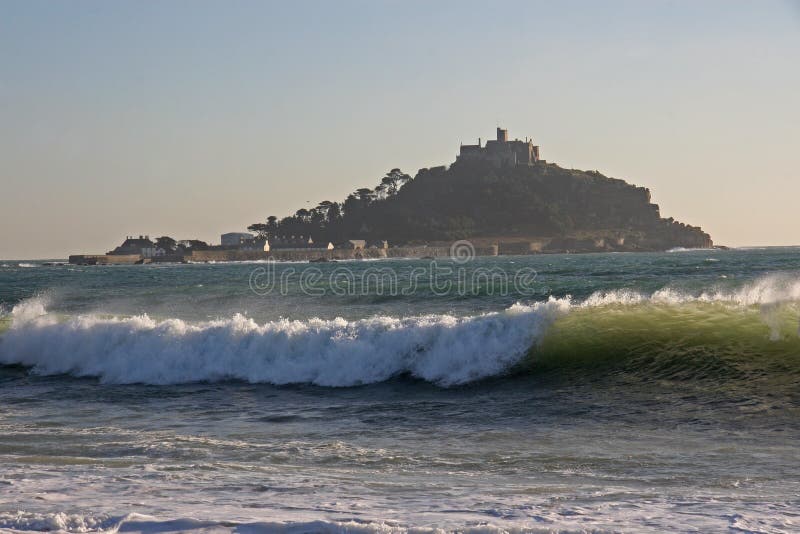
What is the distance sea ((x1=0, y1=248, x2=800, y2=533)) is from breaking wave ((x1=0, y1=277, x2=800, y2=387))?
0.06m

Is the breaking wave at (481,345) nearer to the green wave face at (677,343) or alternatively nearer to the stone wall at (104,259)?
the green wave face at (677,343)

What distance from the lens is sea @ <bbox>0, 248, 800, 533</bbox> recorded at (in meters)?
8.10

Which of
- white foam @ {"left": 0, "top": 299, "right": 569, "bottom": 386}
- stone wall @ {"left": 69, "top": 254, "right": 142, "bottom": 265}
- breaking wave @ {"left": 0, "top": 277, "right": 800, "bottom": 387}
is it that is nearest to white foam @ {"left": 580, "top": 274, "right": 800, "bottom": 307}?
breaking wave @ {"left": 0, "top": 277, "right": 800, "bottom": 387}

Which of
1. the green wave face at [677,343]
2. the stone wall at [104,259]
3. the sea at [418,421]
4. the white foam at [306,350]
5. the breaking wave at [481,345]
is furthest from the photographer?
the stone wall at [104,259]

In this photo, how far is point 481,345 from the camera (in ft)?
60.7

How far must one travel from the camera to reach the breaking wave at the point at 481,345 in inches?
688

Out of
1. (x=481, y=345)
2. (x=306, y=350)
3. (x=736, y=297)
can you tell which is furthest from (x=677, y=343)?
(x=306, y=350)

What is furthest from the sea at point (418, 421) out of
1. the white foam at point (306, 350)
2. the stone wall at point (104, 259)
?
the stone wall at point (104, 259)

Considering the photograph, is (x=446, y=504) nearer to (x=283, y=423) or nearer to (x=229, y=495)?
(x=229, y=495)

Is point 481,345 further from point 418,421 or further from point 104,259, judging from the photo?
point 104,259

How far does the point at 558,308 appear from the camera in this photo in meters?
20.0

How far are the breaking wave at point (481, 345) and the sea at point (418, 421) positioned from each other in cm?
6

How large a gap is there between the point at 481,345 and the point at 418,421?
16.7ft

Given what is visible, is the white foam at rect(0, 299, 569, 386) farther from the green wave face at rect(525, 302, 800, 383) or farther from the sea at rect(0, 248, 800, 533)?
the green wave face at rect(525, 302, 800, 383)
